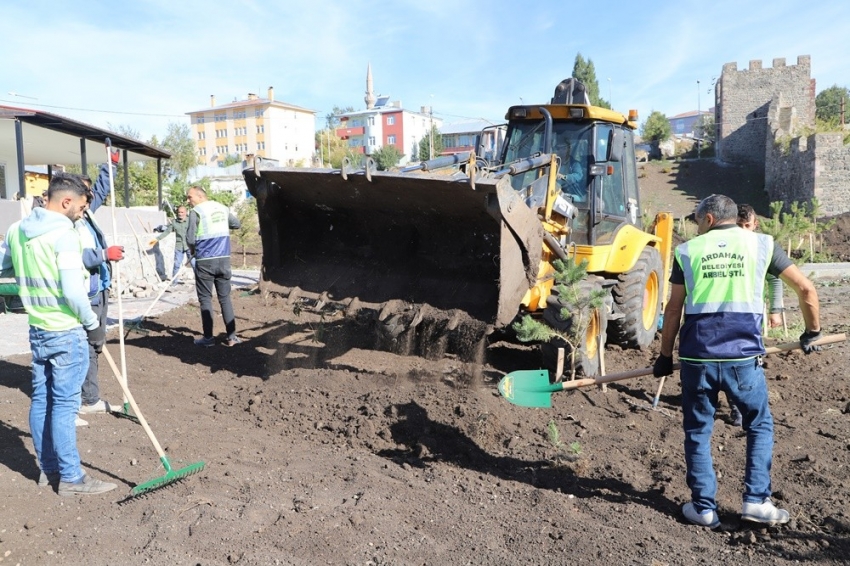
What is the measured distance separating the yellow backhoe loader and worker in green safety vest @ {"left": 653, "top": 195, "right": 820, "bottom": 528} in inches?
67.0

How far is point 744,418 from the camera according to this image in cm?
378

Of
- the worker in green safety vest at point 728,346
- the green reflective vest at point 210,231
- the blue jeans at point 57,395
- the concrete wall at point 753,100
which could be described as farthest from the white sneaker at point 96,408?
the concrete wall at point 753,100

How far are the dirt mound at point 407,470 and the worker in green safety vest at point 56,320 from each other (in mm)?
227

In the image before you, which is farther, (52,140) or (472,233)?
(52,140)

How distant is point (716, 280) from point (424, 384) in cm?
294

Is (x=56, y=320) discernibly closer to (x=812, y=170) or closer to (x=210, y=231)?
(x=210, y=231)

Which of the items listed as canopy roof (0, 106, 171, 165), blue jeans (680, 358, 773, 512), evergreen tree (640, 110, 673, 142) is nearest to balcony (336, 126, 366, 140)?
evergreen tree (640, 110, 673, 142)

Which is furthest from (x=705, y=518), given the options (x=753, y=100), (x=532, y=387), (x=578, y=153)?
(x=753, y=100)

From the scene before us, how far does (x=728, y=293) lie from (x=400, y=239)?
3328 mm

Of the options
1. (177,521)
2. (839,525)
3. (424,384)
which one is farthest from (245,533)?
(839,525)

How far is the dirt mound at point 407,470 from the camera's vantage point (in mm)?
3395

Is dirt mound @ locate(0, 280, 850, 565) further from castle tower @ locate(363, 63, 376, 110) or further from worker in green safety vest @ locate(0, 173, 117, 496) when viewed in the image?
castle tower @ locate(363, 63, 376, 110)

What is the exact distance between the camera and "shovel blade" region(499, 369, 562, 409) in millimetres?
4711

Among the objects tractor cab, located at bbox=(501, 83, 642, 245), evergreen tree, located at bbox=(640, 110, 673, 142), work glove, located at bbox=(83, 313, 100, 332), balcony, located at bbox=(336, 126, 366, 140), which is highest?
balcony, located at bbox=(336, 126, 366, 140)
